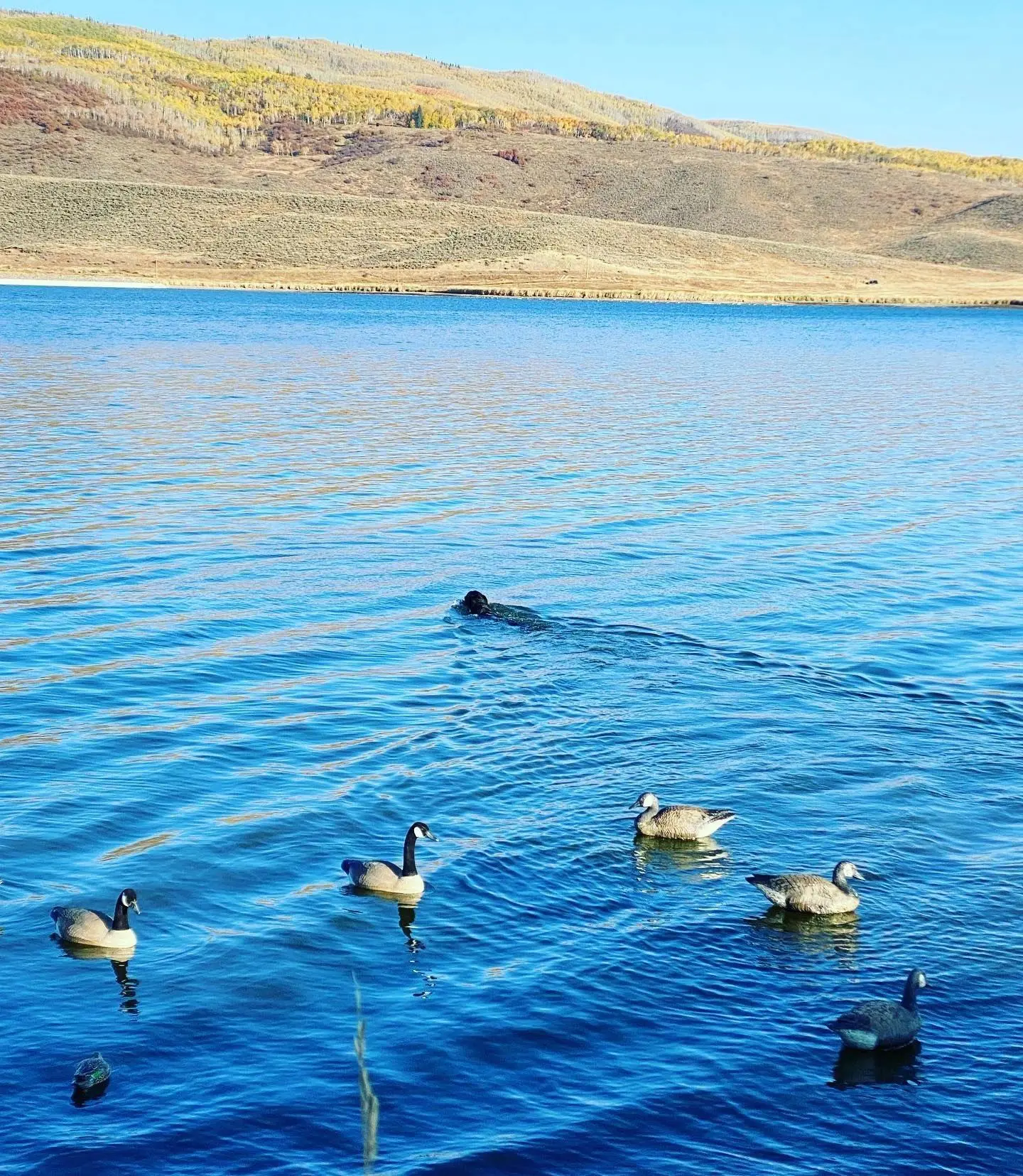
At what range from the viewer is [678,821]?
1271 centimetres

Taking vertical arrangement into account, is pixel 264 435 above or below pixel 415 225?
below

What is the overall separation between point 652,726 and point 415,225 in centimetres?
13035

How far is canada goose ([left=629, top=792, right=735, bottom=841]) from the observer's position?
12.7 meters

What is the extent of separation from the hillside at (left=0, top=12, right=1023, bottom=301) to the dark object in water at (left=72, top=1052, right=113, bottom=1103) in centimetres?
11128

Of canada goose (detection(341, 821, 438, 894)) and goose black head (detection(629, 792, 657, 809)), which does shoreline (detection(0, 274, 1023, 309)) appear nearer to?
goose black head (detection(629, 792, 657, 809))

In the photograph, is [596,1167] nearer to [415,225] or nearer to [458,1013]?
[458,1013]

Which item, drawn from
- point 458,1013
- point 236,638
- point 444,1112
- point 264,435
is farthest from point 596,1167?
point 264,435

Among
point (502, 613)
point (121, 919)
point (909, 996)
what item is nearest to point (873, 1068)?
point (909, 996)

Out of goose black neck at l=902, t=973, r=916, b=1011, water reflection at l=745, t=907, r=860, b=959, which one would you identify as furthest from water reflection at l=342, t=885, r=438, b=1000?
goose black neck at l=902, t=973, r=916, b=1011

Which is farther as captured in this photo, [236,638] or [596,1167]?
[236,638]

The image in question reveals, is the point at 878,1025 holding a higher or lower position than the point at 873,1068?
higher

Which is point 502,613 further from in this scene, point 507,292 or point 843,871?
point 507,292

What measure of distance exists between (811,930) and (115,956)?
5282 millimetres

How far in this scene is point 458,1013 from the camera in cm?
1015
